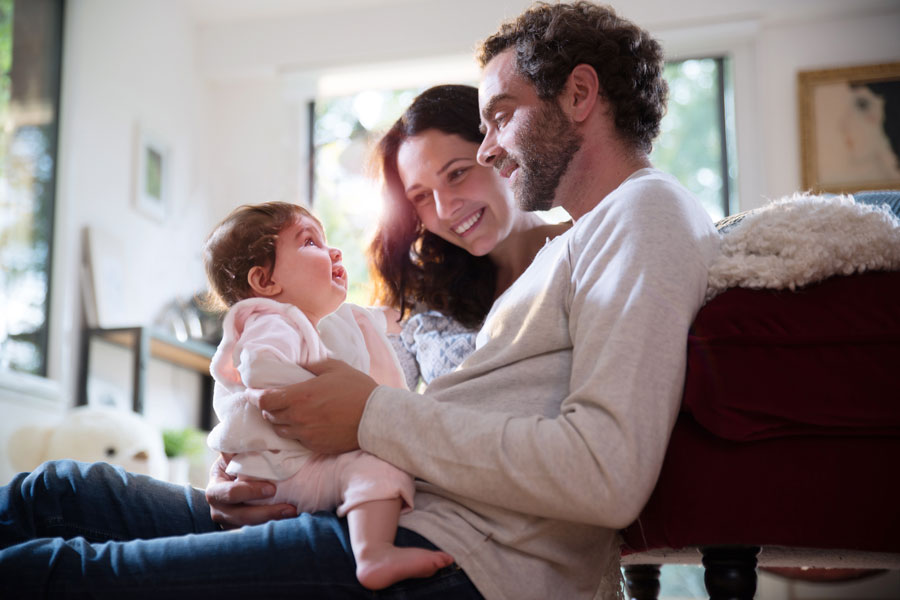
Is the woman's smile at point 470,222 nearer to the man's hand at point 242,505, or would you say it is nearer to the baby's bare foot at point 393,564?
the man's hand at point 242,505

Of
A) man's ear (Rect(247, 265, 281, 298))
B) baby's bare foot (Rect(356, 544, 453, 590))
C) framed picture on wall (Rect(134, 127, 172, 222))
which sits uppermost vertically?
framed picture on wall (Rect(134, 127, 172, 222))

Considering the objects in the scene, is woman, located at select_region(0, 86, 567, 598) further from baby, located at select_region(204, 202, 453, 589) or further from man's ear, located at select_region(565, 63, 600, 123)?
man's ear, located at select_region(565, 63, 600, 123)

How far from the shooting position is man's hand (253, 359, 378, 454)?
1.11 metres

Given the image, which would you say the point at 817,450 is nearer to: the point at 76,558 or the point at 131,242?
the point at 76,558

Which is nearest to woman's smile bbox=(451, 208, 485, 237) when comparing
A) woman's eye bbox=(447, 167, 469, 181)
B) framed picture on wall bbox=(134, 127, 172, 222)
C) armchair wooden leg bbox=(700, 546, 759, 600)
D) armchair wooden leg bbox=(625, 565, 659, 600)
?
woman's eye bbox=(447, 167, 469, 181)

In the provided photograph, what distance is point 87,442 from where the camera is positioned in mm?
2766

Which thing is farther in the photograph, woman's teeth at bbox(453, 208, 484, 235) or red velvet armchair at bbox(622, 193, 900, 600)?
woman's teeth at bbox(453, 208, 484, 235)

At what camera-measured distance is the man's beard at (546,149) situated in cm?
148

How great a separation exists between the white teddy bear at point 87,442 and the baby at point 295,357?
1557mm

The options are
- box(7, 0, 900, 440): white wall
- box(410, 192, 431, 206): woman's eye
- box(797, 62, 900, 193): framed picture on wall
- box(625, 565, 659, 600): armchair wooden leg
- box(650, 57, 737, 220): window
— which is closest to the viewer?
box(625, 565, 659, 600): armchair wooden leg

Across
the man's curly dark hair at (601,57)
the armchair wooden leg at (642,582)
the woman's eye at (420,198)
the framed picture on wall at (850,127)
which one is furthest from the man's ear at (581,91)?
the framed picture on wall at (850,127)

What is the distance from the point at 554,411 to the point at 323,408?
1.00 feet

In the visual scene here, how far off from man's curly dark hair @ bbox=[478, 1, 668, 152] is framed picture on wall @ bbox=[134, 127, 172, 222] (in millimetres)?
2738

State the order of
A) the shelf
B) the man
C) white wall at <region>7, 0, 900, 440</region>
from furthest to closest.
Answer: white wall at <region>7, 0, 900, 440</region> < the shelf < the man
